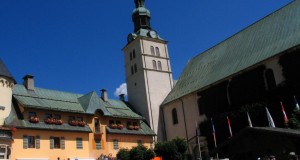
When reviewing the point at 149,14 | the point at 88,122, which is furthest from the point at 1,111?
the point at 149,14

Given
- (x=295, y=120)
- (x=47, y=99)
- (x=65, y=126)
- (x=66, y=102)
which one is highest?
(x=47, y=99)

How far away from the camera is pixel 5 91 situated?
35.2 m

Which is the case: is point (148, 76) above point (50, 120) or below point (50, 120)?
above

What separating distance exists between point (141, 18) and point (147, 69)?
10008 millimetres

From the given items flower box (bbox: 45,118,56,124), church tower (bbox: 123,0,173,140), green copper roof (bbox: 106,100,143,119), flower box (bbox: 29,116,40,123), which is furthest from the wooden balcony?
church tower (bbox: 123,0,173,140)

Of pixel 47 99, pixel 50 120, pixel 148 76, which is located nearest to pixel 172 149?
pixel 50 120

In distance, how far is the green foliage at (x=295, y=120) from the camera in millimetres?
29266

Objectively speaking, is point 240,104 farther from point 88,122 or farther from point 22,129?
point 22,129

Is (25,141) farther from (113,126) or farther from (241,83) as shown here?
(241,83)

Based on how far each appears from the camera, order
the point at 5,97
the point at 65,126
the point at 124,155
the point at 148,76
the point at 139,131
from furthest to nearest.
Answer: the point at 148,76 → the point at 139,131 → the point at 65,126 → the point at 124,155 → the point at 5,97

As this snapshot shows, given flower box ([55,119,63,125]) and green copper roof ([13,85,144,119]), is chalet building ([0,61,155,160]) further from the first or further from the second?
flower box ([55,119,63,125])

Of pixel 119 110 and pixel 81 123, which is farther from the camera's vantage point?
pixel 119 110

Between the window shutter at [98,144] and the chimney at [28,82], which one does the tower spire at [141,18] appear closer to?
the chimney at [28,82]

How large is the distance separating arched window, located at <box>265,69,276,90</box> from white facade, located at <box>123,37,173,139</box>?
17952 mm
